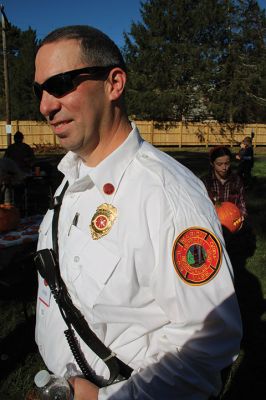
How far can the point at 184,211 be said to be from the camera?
4.07 ft

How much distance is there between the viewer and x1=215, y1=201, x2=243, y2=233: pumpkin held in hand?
18.4ft

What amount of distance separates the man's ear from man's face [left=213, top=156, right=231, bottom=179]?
4573 mm

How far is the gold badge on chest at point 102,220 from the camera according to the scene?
1.37 metres

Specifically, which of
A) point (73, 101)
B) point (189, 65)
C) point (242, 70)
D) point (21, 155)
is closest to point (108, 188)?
point (73, 101)

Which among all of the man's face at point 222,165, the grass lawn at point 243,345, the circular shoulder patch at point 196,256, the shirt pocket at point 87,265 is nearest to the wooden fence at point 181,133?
the man's face at point 222,165

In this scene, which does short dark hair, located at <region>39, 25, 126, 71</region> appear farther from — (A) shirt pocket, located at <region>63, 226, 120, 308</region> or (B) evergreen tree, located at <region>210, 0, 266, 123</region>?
(B) evergreen tree, located at <region>210, 0, 266, 123</region>

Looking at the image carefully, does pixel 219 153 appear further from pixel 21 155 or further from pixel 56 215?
pixel 21 155

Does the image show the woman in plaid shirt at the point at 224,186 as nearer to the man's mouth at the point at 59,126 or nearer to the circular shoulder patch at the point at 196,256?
the man's mouth at the point at 59,126

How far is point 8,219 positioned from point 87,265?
405 centimetres

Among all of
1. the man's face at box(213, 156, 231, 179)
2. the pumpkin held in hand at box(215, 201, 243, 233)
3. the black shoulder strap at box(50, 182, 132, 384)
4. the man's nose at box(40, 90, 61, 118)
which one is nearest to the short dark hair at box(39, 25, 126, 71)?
the man's nose at box(40, 90, 61, 118)

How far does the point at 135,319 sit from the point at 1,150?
1127 inches

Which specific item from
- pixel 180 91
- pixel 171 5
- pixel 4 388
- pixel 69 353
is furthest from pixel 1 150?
pixel 69 353

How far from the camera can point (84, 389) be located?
54.0 inches

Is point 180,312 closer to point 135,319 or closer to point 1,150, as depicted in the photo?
point 135,319
